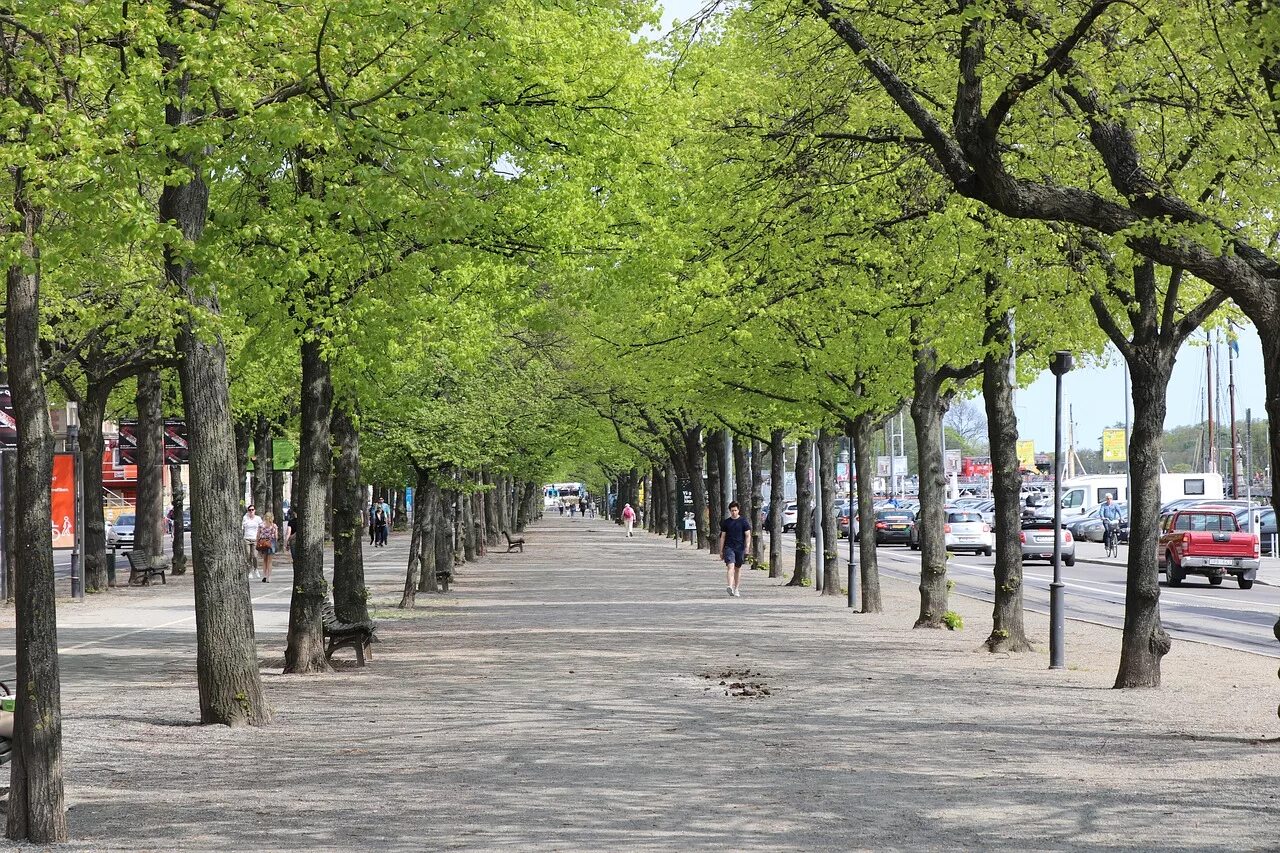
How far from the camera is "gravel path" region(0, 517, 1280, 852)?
29.6ft

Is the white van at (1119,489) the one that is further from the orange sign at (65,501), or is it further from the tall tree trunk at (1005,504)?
the tall tree trunk at (1005,504)

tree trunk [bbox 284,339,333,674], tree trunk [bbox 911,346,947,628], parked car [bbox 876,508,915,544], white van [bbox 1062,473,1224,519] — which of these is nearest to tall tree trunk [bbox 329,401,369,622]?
tree trunk [bbox 284,339,333,674]

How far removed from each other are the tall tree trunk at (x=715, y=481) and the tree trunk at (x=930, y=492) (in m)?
25.2

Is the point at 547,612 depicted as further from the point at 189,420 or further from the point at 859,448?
the point at 189,420

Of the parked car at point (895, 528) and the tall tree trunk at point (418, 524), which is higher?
the tall tree trunk at point (418, 524)

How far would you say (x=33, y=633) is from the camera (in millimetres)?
8945

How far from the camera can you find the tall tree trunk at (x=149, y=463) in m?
39.7

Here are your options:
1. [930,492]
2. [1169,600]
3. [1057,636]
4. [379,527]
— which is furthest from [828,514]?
[379,527]

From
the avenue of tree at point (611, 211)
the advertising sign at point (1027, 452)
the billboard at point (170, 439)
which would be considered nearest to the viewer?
the avenue of tree at point (611, 211)

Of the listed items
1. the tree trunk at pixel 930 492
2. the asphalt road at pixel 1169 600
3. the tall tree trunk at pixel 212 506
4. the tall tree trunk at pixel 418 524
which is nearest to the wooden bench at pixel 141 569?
the tall tree trunk at pixel 418 524

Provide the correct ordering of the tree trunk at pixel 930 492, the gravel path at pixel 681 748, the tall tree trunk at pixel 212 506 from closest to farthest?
the gravel path at pixel 681 748
the tall tree trunk at pixel 212 506
the tree trunk at pixel 930 492

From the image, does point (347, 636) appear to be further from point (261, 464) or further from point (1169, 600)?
point (261, 464)

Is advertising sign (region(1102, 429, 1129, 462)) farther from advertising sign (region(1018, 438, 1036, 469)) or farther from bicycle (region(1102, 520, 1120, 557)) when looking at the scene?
bicycle (region(1102, 520, 1120, 557))

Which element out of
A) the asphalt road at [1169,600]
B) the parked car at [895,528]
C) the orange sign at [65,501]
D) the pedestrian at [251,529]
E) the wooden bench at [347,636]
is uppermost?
the orange sign at [65,501]
